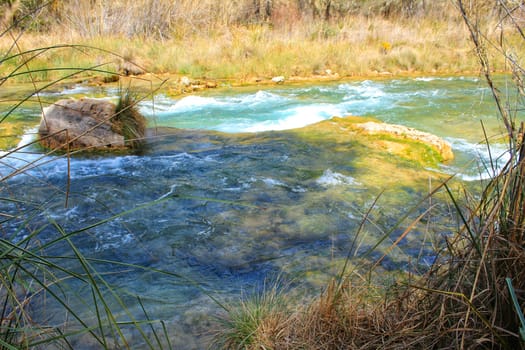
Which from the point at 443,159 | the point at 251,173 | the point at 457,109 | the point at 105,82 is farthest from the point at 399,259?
the point at 105,82

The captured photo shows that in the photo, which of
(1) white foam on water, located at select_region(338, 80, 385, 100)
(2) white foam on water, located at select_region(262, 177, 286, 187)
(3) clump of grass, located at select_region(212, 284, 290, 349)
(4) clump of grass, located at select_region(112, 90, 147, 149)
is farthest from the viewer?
(1) white foam on water, located at select_region(338, 80, 385, 100)

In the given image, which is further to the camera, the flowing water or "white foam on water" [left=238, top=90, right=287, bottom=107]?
"white foam on water" [left=238, top=90, right=287, bottom=107]

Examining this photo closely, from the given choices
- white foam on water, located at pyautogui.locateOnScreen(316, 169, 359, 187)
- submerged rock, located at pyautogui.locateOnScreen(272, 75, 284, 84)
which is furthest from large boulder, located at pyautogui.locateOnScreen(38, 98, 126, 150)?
submerged rock, located at pyautogui.locateOnScreen(272, 75, 284, 84)

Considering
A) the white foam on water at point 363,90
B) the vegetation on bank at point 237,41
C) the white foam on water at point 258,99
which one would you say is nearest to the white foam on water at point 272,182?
the white foam on water at point 258,99

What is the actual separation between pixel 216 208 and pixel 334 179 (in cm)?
123

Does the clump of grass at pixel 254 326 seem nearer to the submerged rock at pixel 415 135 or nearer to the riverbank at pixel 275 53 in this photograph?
the submerged rock at pixel 415 135

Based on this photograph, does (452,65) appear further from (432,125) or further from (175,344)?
(175,344)

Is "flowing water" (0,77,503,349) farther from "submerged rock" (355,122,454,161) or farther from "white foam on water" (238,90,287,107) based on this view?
"white foam on water" (238,90,287,107)

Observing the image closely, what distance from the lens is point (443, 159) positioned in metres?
5.11

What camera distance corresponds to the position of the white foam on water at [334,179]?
4.23 meters

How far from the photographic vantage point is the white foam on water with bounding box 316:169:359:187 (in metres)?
4.23

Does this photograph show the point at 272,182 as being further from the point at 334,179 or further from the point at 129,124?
the point at 129,124

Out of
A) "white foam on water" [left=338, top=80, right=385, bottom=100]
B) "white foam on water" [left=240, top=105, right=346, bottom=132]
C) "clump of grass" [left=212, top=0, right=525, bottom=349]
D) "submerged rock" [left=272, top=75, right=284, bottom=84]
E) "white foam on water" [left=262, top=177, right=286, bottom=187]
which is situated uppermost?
"clump of grass" [left=212, top=0, right=525, bottom=349]

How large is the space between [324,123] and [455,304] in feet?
16.5
